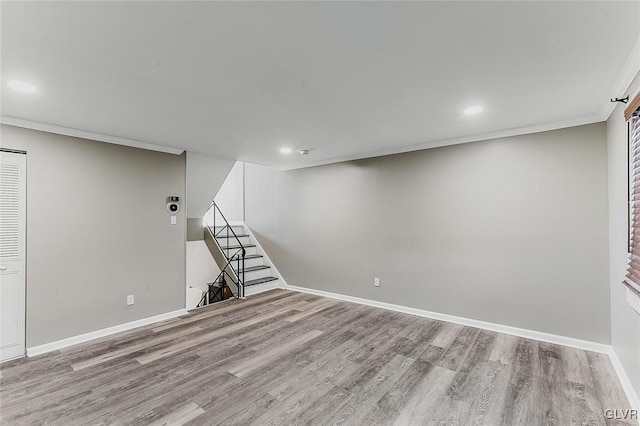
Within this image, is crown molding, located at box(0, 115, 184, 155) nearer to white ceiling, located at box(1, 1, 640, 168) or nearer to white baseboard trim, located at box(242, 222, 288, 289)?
white ceiling, located at box(1, 1, 640, 168)

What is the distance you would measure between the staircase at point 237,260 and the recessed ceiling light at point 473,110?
13.5 feet

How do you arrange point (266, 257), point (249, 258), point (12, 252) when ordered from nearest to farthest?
point (12, 252), point (249, 258), point (266, 257)

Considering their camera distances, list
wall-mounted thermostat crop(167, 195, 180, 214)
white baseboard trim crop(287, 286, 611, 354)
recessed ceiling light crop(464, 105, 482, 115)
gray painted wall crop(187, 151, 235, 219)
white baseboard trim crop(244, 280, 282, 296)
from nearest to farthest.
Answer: recessed ceiling light crop(464, 105, 482, 115) < white baseboard trim crop(287, 286, 611, 354) < wall-mounted thermostat crop(167, 195, 180, 214) < gray painted wall crop(187, 151, 235, 219) < white baseboard trim crop(244, 280, 282, 296)

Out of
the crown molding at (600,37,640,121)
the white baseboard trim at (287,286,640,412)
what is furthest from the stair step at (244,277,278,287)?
the crown molding at (600,37,640,121)

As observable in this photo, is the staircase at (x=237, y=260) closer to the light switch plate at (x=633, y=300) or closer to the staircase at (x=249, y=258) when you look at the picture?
the staircase at (x=249, y=258)

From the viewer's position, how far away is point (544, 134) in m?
3.27

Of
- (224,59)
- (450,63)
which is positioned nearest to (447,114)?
(450,63)

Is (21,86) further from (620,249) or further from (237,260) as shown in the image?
(620,249)

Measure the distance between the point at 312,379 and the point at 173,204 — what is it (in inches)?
119

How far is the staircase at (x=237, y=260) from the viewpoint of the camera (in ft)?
17.9

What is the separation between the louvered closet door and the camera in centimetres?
288

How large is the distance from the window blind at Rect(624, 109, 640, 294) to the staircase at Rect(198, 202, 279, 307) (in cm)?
486

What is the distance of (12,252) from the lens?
9.62ft

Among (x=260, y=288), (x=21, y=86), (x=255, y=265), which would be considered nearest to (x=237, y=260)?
(x=255, y=265)
